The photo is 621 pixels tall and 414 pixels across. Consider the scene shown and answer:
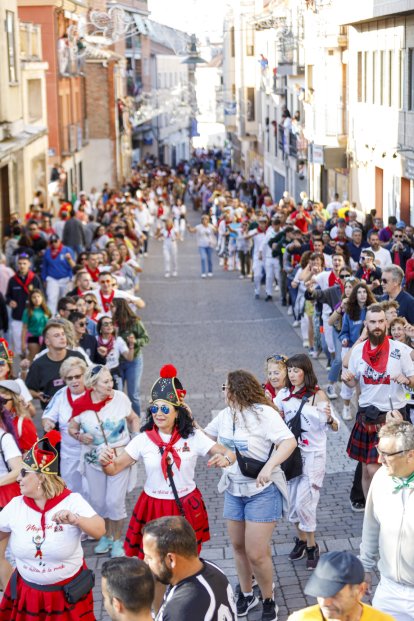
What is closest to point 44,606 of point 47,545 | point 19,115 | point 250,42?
point 47,545

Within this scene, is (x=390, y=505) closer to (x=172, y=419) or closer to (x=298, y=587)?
(x=172, y=419)

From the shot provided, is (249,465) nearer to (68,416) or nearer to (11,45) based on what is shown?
(68,416)

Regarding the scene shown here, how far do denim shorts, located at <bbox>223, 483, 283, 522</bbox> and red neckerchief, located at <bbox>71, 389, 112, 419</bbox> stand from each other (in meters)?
1.58

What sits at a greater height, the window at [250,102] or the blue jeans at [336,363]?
the window at [250,102]

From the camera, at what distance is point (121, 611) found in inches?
177

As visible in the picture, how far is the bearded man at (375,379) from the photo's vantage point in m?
8.41

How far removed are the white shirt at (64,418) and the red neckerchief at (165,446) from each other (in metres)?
1.64

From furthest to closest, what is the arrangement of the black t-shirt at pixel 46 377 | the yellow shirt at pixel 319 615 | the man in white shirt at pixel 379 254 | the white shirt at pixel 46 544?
1. the man in white shirt at pixel 379 254
2. the black t-shirt at pixel 46 377
3. the white shirt at pixel 46 544
4. the yellow shirt at pixel 319 615

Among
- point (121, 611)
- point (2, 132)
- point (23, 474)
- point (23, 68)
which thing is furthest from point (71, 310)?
point (23, 68)

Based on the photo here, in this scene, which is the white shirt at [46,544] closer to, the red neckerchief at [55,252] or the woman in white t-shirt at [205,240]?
the red neckerchief at [55,252]

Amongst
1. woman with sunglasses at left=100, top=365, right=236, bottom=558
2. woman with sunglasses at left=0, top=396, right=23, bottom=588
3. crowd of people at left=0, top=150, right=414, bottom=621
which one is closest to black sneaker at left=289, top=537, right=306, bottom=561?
crowd of people at left=0, top=150, right=414, bottom=621

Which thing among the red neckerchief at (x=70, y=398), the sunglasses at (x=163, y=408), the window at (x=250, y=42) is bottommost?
the red neckerchief at (x=70, y=398)

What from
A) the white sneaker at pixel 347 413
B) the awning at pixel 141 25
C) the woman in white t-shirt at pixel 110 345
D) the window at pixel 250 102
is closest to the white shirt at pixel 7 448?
the woman in white t-shirt at pixel 110 345

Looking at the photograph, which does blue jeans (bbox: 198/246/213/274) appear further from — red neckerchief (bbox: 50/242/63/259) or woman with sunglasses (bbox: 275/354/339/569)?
woman with sunglasses (bbox: 275/354/339/569)
